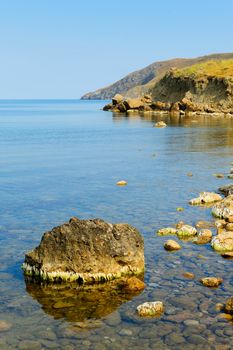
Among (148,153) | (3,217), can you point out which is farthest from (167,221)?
(148,153)

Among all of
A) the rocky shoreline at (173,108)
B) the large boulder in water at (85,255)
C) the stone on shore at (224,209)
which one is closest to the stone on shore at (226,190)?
the stone on shore at (224,209)

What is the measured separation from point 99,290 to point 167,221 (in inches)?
368

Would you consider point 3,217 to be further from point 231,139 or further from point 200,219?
point 231,139

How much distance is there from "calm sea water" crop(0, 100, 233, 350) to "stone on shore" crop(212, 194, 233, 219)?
559mm

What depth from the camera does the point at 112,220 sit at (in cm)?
2577

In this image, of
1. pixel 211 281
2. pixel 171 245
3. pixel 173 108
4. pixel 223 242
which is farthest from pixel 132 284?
pixel 173 108

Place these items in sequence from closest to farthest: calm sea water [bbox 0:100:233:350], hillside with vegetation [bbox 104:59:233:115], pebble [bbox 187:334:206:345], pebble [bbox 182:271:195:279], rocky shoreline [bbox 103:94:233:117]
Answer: pebble [bbox 187:334:206:345]
calm sea water [bbox 0:100:233:350]
pebble [bbox 182:271:195:279]
rocky shoreline [bbox 103:94:233:117]
hillside with vegetation [bbox 104:59:233:115]

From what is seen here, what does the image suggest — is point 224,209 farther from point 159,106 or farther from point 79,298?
point 159,106

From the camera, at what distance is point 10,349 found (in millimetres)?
13062

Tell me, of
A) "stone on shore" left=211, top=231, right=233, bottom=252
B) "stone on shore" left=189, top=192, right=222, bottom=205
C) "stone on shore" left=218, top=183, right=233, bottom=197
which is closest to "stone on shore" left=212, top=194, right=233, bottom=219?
"stone on shore" left=189, top=192, right=222, bottom=205

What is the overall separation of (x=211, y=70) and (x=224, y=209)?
16095cm

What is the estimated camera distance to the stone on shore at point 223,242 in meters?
20.8

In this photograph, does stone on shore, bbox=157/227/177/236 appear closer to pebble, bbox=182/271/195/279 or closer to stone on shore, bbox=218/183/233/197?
pebble, bbox=182/271/195/279

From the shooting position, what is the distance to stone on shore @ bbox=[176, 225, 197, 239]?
23.0 m
